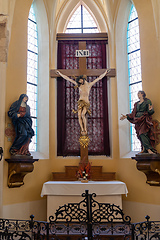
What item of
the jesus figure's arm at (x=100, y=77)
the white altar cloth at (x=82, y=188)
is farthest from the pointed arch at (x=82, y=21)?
the white altar cloth at (x=82, y=188)

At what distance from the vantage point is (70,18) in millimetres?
9805

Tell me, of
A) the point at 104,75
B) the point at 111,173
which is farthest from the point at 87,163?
the point at 104,75

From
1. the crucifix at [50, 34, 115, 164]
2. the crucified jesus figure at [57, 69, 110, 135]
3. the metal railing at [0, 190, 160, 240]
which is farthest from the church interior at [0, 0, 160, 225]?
the metal railing at [0, 190, 160, 240]

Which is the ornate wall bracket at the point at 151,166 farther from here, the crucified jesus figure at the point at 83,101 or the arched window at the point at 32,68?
the arched window at the point at 32,68

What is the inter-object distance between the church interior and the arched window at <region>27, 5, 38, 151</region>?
0.36 feet

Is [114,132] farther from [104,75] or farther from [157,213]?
[157,213]

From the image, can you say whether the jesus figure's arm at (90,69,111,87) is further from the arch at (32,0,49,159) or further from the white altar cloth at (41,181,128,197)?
the white altar cloth at (41,181,128,197)

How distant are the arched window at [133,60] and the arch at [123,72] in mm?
115

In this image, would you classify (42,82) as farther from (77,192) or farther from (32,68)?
(77,192)

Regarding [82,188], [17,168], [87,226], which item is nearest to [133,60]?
[82,188]

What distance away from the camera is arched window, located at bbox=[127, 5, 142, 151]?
8.59 metres

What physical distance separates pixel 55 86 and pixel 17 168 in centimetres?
307

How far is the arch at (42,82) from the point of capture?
8.54 meters

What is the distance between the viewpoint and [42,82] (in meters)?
8.83
